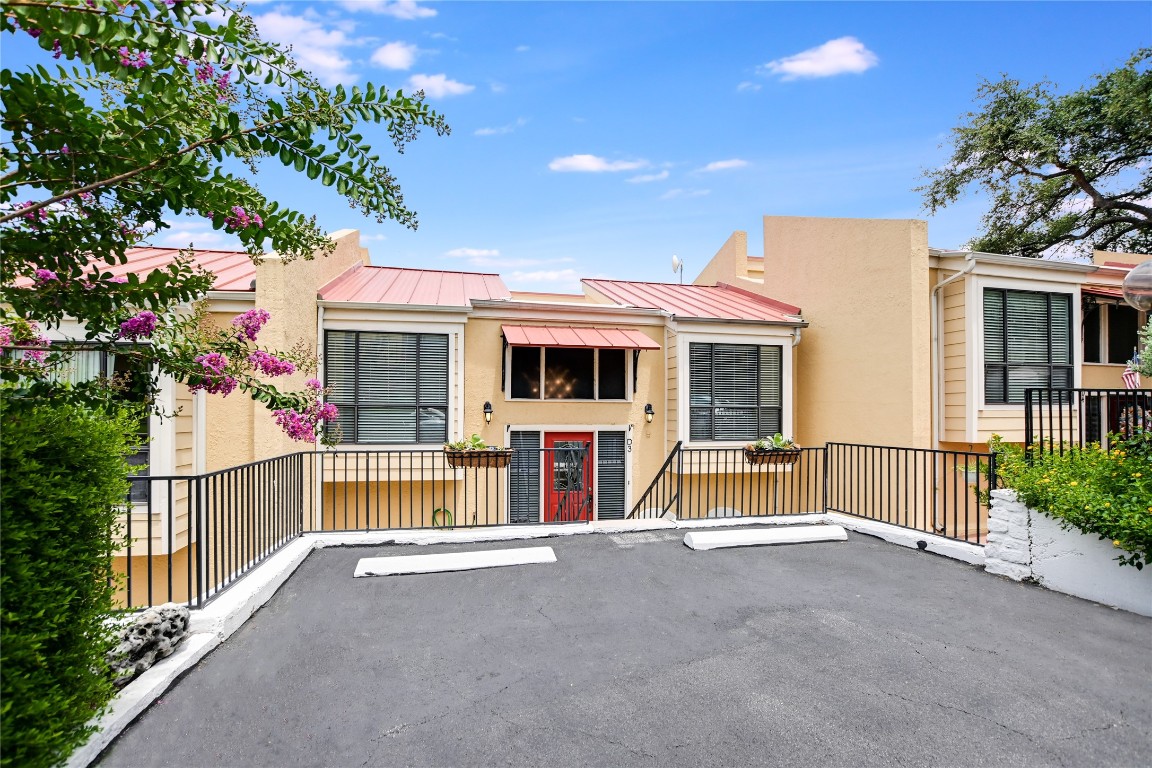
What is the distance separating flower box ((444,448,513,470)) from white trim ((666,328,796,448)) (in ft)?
12.7

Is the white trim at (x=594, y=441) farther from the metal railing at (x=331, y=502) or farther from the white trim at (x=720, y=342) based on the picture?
the white trim at (x=720, y=342)

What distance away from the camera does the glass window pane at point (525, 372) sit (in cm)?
973

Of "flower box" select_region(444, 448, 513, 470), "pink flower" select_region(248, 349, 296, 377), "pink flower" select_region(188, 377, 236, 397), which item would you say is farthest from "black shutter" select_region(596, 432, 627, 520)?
"pink flower" select_region(188, 377, 236, 397)

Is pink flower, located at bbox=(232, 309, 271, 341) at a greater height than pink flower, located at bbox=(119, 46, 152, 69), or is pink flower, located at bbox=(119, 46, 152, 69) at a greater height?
pink flower, located at bbox=(119, 46, 152, 69)

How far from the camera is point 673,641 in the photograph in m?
3.61

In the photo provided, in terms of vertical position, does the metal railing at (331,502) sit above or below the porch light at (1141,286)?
below

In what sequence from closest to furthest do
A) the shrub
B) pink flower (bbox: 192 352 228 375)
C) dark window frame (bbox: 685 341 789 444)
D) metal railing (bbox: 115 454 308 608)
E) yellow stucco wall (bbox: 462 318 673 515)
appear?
pink flower (bbox: 192 352 228 375), metal railing (bbox: 115 454 308 608), the shrub, yellow stucco wall (bbox: 462 318 673 515), dark window frame (bbox: 685 341 789 444)

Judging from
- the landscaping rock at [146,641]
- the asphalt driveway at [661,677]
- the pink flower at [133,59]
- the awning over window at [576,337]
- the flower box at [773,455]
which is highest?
the pink flower at [133,59]

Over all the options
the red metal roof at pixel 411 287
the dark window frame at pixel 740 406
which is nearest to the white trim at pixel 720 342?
the dark window frame at pixel 740 406

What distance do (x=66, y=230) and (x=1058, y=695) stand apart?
595cm

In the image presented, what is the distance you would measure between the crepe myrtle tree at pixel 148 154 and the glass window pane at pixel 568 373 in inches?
265

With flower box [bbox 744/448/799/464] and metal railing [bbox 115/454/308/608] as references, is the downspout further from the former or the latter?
metal railing [bbox 115/454/308/608]

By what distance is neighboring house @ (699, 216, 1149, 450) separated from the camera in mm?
8648

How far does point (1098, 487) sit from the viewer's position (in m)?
4.55
